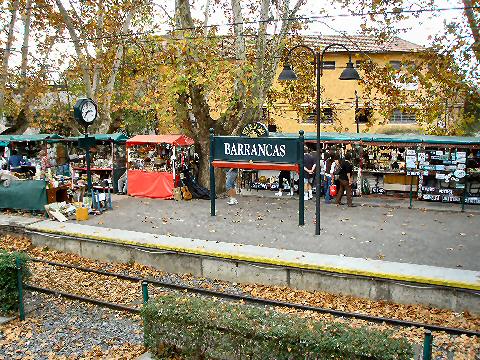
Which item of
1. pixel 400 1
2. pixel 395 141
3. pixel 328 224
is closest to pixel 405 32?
pixel 400 1

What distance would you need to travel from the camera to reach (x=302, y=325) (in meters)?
5.87

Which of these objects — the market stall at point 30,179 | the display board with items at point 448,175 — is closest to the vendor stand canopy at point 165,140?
the market stall at point 30,179

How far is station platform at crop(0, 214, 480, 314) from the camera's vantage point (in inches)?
367

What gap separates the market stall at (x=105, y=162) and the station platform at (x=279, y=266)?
6030 millimetres

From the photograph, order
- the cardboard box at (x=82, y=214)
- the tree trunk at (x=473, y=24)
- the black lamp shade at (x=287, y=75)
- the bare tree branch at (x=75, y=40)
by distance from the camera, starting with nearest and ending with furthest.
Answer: the tree trunk at (x=473, y=24) < the black lamp shade at (x=287, y=75) < the cardboard box at (x=82, y=214) < the bare tree branch at (x=75, y=40)

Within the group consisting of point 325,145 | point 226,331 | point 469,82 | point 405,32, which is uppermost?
point 405,32

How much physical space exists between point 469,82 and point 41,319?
1532 cm

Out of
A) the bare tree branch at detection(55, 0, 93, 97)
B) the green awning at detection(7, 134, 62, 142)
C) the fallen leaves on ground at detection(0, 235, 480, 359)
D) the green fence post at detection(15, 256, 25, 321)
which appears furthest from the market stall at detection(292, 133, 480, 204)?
the green fence post at detection(15, 256, 25, 321)

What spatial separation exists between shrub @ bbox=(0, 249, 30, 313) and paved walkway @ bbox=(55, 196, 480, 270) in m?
5.07

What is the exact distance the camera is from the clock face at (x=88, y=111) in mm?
16362

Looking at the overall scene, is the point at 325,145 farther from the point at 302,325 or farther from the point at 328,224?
the point at 302,325

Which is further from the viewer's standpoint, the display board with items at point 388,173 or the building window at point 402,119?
the building window at point 402,119

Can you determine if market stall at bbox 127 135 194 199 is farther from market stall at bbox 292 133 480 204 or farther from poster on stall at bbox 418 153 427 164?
poster on stall at bbox 418 153 427 164

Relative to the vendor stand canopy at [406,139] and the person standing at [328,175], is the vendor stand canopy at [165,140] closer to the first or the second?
the vendor stand canopy at [406,139]
